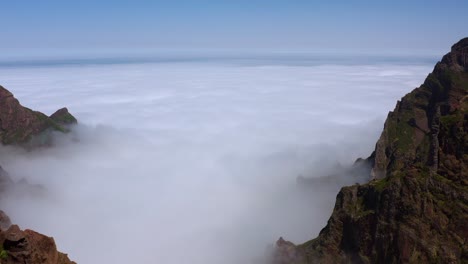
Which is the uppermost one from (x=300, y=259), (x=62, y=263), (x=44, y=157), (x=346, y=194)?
(x=62, y=263)

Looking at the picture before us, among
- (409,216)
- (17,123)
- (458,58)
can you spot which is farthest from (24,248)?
(17,123)

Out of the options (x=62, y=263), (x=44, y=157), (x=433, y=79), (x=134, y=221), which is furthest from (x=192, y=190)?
(x=62, y=263)

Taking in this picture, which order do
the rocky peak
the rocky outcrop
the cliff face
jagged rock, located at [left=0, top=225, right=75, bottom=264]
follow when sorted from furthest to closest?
the rocky outcrop
the rocky peak
the cliff face
jagged rock, located at [left=0, top=225, right=75, bottom=264]

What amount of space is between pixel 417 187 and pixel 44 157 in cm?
18185

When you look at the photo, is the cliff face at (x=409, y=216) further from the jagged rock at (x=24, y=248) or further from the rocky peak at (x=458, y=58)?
the jagged rock at (x=24, y=248)

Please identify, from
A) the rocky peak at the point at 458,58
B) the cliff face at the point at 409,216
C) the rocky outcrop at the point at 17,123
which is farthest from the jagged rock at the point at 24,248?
the rocky outcrop at the point at 17,123

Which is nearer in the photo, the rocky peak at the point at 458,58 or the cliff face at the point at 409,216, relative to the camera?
the cliff face at the point at 409,216

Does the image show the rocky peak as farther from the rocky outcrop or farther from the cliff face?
the rocky outcrop

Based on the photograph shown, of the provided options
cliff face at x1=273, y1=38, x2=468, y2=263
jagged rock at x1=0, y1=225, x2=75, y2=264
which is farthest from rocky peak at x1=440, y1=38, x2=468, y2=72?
jagged rock at x1=0, y1=225, x2=75, y2=264

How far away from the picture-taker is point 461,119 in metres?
75.5

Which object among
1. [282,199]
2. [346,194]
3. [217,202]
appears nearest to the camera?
[346,194]

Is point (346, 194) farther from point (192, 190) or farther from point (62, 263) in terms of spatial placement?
point (192, 190)

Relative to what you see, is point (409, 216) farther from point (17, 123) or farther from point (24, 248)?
point (17, 123)

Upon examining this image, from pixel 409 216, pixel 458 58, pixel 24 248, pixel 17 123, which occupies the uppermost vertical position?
pixel 458 58
